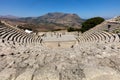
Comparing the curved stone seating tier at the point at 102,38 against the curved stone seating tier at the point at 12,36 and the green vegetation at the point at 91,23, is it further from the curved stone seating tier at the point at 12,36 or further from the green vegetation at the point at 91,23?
the green vegetation at the point at 91,23

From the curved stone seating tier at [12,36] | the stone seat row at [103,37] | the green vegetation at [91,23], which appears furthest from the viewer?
the green vegetation at [91,23]

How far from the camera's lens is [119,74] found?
3.43 metres

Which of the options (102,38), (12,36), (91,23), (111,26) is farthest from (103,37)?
(91,23)

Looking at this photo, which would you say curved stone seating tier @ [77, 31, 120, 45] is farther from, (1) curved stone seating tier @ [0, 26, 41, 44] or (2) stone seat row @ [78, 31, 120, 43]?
(1) curved stone seating tier @ [0, 26, 41, 44]

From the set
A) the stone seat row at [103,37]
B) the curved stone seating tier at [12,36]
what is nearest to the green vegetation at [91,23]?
the stone seat row at [103,37]

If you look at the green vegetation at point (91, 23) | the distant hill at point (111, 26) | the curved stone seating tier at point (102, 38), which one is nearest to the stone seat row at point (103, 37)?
the curved stone seating tier at point (102, 38)

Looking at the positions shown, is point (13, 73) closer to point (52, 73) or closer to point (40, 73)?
point (40, 73)

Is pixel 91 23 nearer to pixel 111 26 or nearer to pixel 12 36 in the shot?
pixel 111 26

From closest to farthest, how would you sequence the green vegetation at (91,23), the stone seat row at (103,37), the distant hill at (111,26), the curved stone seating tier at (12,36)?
the stone seat row at (103,37) < the curved stone seating tier at (12,36) < the distant hill at (111,26) < the green vegetation at (91,23)

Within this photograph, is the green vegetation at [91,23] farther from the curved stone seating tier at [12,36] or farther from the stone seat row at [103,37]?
the curved stone seating tier at [12,36]

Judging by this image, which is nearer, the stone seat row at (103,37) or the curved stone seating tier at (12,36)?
the stone seat row at (103,37)

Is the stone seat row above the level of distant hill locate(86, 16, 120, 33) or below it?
below


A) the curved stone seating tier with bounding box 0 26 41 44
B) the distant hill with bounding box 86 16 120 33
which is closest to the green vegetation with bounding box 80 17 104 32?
the distant hill with bounding box 86 16 120 33

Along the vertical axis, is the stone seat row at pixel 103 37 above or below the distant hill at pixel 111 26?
below
